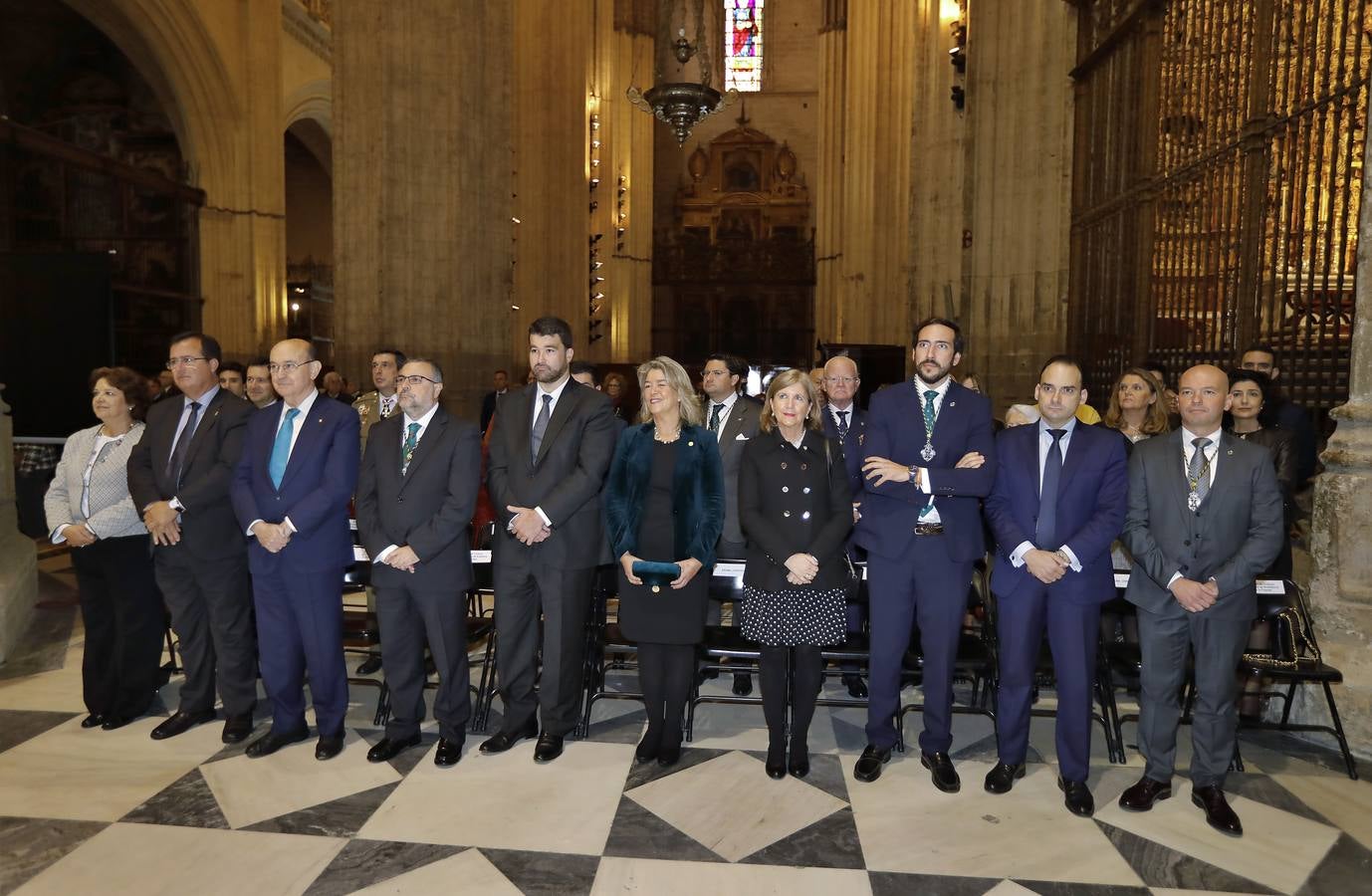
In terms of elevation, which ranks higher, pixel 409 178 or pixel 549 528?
pixel 409 178

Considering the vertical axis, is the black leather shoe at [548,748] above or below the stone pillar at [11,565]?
below

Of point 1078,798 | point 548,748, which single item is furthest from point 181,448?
point 1078,798

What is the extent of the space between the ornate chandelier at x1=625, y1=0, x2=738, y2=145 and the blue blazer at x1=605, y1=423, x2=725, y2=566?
13.2 m

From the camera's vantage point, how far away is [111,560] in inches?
171

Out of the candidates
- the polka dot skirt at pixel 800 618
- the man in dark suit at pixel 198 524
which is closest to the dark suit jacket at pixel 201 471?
the man in dark suit at pixel 198 524

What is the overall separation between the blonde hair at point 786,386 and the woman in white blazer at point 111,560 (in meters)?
2.97

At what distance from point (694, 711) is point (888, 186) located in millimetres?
15142

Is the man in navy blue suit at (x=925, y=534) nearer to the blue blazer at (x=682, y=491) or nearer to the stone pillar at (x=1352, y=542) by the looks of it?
the blue blazer at (x=682, y=491)

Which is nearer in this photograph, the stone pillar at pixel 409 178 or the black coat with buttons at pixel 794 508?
the black coat with buttons at pixel 794 508

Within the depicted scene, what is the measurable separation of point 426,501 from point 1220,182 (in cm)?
543

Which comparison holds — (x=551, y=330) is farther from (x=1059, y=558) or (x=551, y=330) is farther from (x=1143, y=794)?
(x=1143, y=794)

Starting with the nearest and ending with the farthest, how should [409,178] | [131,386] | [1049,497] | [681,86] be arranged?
1. [1049,497]
2. [131,386]
3. [409,178]
4. [681,86]

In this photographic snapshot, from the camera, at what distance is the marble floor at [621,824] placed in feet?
9.87

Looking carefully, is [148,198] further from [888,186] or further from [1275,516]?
[1275,516]
